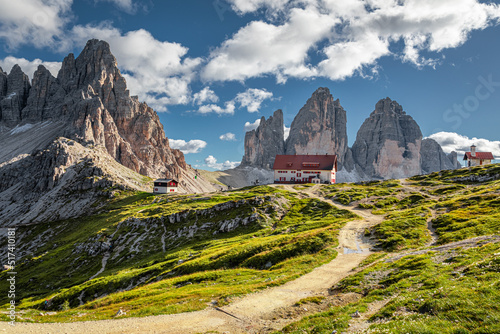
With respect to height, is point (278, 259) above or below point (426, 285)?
below

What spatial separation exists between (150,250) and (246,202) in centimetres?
2778

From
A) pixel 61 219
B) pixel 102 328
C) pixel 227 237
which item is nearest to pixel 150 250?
pixel 227 237

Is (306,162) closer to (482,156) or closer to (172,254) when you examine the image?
(482,156)

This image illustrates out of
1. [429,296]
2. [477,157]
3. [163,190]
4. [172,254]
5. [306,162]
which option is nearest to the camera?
[429,296]

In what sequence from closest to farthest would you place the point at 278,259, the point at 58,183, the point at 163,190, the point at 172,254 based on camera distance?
the point at 278,259 → the point at 172,254 → the point at 163,190 → the point at 58,183

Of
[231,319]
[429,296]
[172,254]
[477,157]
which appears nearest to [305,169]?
[477,157]

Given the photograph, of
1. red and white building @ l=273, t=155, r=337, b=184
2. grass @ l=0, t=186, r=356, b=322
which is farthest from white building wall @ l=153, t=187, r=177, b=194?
red and white building @ l=273, t=155, r=337, b=184

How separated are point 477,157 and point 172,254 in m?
143

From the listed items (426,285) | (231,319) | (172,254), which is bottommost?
(172,254)

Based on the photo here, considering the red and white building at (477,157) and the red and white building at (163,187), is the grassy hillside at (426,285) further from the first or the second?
the red and white building at (163,187)

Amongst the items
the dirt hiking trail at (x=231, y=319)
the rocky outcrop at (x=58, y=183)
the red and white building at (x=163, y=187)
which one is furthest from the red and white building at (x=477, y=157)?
the rocky outcrop at (x=58, y=183)

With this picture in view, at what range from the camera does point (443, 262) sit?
25.0 m

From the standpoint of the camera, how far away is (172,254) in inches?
2298

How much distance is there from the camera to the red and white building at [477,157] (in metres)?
129
